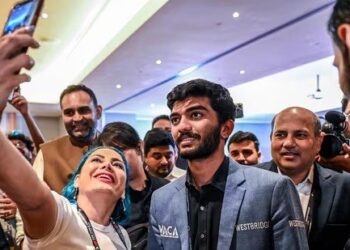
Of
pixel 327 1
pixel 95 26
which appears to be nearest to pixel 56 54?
pixel 95 26

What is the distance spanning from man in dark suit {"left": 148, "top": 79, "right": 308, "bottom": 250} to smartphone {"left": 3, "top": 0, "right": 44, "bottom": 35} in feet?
3.25

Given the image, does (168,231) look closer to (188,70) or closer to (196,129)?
(196,129)

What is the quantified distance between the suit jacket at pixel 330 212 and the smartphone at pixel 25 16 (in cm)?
145

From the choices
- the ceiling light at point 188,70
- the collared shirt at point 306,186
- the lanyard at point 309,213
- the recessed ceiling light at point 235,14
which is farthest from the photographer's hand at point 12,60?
the ceiling light at point 188,70

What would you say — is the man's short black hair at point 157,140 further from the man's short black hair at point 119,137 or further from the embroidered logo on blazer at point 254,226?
the embroidered logo on blazer at point 254,226

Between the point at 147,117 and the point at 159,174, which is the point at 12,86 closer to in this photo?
the point at 159,174

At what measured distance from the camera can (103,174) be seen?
177cm

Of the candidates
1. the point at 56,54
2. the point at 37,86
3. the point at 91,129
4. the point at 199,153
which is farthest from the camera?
the point at 37,86

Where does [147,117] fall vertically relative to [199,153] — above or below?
above

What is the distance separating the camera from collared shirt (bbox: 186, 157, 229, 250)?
168cm

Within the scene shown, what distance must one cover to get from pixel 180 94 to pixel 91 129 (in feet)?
2.92

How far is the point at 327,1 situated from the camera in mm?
4828

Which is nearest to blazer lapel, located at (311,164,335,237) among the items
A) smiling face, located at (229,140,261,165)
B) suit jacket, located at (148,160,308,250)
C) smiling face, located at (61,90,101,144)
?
suit jacket, located at (148,160,308,250)

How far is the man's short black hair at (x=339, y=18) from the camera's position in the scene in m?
0.76
